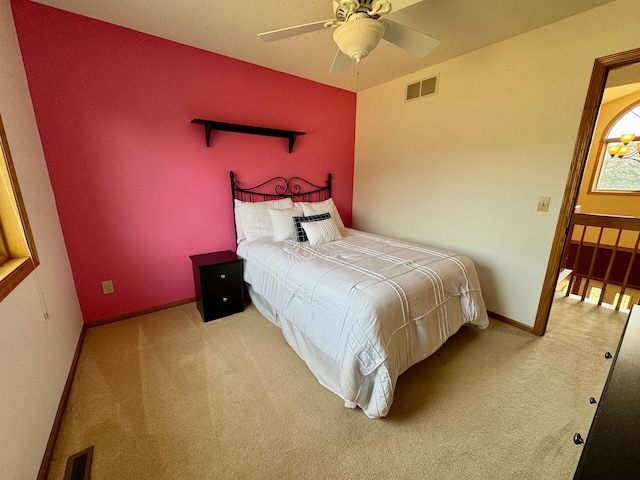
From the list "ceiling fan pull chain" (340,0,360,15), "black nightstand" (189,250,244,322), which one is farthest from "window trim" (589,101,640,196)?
"black nightstand" (189,250,244,322)

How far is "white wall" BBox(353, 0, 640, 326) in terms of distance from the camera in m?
1.88

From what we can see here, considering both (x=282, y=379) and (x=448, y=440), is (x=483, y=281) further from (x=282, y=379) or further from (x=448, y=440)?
(x=282, y=379)

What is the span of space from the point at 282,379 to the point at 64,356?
4.58ft

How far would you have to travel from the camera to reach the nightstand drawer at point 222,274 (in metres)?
2.33

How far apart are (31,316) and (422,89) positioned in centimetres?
352

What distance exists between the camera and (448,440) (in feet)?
4.41

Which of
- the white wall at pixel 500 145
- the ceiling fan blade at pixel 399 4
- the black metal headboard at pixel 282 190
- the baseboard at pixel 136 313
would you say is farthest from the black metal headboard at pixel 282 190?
the ceiling fan blade at pixel 399 4

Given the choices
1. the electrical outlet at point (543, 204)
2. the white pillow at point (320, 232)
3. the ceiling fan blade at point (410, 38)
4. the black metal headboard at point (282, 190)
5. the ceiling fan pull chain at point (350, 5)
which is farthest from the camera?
the black metal headboard at point (282, 190)

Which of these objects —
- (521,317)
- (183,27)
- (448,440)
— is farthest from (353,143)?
(448,440)

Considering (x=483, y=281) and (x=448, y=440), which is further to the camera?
(x=483, y=281)

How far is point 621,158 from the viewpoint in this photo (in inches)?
185

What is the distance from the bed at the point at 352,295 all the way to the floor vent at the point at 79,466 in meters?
1.19

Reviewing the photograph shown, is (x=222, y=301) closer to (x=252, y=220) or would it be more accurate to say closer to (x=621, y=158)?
(x=252, y=220)

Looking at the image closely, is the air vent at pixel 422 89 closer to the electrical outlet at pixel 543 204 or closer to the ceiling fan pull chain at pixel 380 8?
the electrical outlet at pixel 543 204
